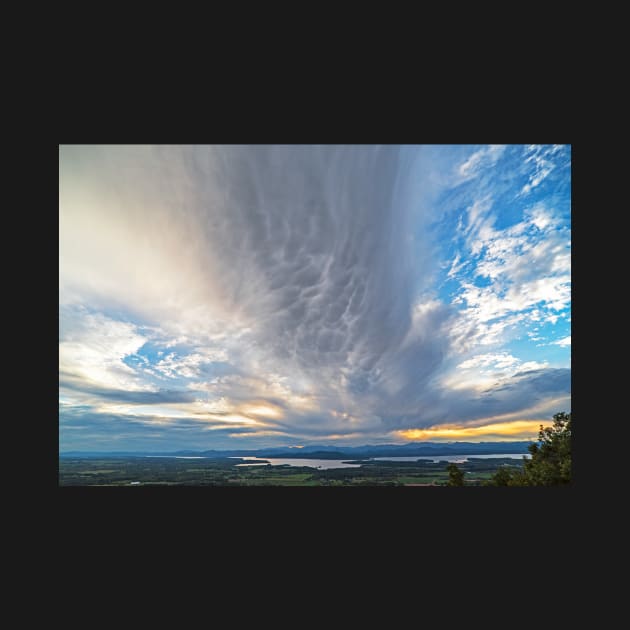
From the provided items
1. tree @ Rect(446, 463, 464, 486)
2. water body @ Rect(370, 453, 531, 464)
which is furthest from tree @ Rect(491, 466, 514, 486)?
tree @ Rect(446, 463, 464, 486)

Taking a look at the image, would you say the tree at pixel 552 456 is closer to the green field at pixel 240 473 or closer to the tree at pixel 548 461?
the tree at pixel 548 461

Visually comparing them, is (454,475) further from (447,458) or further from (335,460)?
(335,460)

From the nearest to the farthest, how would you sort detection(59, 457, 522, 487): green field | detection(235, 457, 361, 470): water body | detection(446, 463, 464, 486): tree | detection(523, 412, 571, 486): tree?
detection(523, 412, 571, 486): tree, detection(59, 457, 522, 487): green field, detection(446, 463, 464, 486): tree, detection(235, 457, 361, 470): water body

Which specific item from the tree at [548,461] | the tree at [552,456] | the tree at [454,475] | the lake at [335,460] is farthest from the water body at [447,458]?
the tree at [552,456]

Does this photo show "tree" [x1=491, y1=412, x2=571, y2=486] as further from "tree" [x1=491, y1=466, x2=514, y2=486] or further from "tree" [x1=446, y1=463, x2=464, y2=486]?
"tree" [x1=446, y1=463, x2=464, y2=486]

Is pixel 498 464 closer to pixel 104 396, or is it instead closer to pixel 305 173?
pixel 305 173

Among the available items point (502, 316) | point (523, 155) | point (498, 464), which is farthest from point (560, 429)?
point (523, 155)
